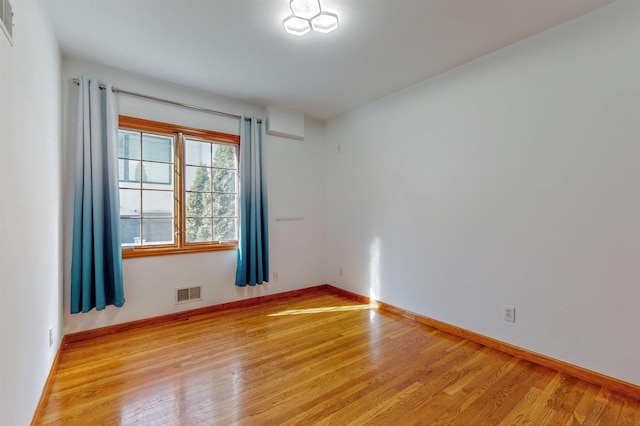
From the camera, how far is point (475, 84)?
2.81 m

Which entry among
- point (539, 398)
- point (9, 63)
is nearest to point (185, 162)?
point (9, 63)

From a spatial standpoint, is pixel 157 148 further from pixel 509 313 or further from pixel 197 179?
pixel 509 313

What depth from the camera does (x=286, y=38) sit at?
2416mm

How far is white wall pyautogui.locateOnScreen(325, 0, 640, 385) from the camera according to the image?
2.04m

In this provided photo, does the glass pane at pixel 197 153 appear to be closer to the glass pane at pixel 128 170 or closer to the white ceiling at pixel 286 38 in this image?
the glass pane at pixel 128 170

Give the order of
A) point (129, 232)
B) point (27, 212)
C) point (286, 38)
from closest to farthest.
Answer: point (27, 212) < point (286, 38) < point (129, 232)

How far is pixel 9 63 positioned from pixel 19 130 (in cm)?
31

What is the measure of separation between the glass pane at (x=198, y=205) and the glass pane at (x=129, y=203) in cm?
48

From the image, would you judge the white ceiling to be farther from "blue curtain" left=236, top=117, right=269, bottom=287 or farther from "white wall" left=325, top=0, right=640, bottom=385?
"blue curtain" left=236, top=117, right=269, bottom=287

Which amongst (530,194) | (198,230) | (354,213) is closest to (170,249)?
(198,230)

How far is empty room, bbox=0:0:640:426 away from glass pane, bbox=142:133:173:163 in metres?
0.02

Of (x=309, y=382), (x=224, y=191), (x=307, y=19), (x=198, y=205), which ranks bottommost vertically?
Answer: (x=309, y=382)

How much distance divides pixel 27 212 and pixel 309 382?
199cm

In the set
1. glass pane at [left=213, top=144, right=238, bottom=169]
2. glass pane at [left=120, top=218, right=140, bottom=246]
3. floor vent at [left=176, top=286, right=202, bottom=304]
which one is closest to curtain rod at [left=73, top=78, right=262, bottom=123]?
glass pane at [left=213, top=144, right=238, bottom=169]
